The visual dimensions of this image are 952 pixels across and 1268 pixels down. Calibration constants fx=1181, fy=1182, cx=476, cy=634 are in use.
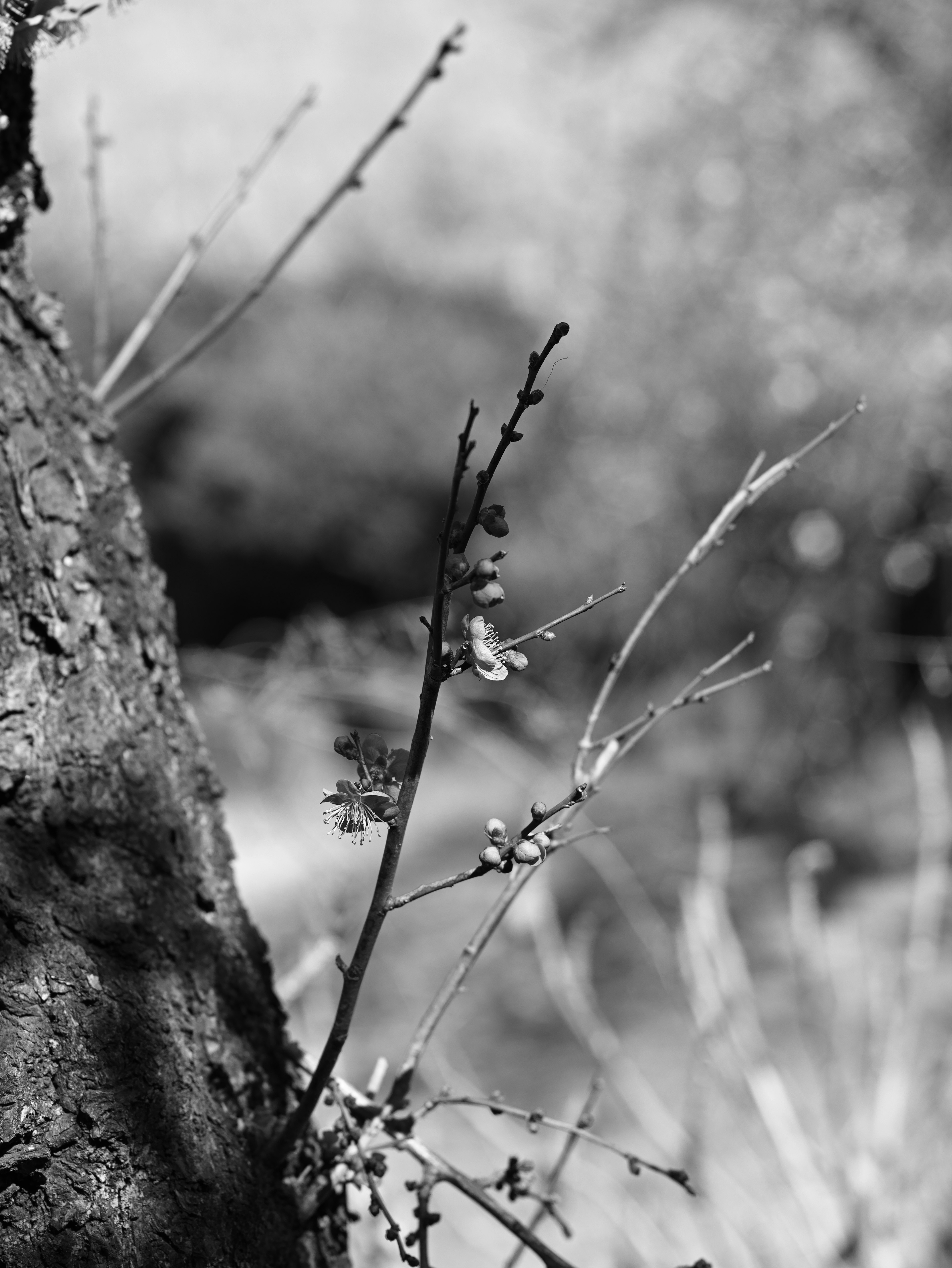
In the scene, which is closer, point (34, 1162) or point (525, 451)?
point (34, 1162)

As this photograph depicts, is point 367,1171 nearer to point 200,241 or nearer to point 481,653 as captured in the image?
point 481,653

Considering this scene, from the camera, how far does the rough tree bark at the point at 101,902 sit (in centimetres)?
64

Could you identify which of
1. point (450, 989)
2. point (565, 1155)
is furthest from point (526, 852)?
point (565, 1155)

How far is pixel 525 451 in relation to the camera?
502 centimetres

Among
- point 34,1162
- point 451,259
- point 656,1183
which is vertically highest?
point 451,259

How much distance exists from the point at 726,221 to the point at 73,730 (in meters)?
5.85

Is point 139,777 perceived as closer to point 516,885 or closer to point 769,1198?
point 516,885

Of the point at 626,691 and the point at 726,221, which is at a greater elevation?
the point at 726,221

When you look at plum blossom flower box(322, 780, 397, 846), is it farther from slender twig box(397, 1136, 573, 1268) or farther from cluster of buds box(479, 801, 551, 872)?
slender twig box(397, 1136, 573, 1268)

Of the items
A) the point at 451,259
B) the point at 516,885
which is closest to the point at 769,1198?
the point at 516,885

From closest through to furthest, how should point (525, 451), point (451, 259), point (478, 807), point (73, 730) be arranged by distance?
point (73, 730) → point (478, 807) → point (525, 451) → point (451, 259)

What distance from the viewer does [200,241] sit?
114 cm

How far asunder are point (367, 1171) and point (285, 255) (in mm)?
816

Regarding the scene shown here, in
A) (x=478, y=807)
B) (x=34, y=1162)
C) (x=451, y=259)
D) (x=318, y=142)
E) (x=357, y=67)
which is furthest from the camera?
(x=357, y=67)
